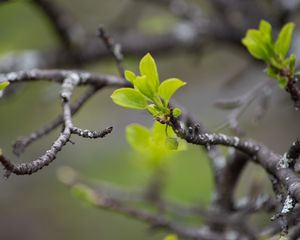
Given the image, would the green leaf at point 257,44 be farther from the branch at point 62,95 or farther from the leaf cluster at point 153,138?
the branch at point 62,95

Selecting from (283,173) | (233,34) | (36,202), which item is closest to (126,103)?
(283,173)

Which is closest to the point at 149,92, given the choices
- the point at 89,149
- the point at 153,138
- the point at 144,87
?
the point at 144,87

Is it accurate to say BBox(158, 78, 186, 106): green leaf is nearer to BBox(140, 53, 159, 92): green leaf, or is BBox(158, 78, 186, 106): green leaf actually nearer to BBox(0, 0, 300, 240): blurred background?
BBox(140, 53, 159, 92): green leaf

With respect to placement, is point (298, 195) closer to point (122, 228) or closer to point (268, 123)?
point (122, 228)

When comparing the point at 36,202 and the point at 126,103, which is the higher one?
the point at 36,202

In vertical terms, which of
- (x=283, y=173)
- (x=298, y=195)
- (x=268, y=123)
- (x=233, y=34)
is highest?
(x=268, y=123)
